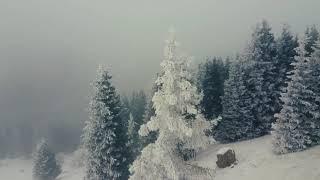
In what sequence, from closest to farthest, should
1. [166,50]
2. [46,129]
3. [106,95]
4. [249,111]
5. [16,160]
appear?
1. [166,50]
2. [106,95]
3. [249,111]
4. [16,160]
5. [46,129]

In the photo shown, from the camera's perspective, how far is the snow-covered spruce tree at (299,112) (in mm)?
42219

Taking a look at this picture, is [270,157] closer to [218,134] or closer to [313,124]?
[313,124]

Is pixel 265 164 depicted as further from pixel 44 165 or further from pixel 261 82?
pixel 44 165

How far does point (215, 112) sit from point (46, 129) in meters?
122

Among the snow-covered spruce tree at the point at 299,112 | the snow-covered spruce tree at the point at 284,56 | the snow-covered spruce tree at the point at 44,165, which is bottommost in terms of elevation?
the snow-covered spruce tree at the point at 299,112

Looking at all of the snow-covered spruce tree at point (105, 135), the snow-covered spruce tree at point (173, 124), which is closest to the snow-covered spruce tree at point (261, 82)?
the snow-covered spruce tree at point (105, 135)

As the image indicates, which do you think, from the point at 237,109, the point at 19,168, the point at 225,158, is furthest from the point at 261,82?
the point at 19,168

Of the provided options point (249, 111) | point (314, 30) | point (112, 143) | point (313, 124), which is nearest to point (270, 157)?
point (313, 124)

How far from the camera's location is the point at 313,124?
4216 centimetres

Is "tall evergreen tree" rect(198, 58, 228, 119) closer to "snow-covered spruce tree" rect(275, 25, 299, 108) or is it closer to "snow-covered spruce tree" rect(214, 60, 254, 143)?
"snow-covered spruce tree" rect(214, 60, 254, 143)

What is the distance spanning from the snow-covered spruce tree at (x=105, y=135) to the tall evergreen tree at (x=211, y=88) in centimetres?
Answer: 1642

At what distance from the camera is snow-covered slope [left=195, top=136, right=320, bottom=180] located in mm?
36906

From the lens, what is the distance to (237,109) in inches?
2186

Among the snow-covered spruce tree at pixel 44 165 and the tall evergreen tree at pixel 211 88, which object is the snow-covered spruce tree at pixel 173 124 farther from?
the snow-covered spruce tree at pixel 44 165
